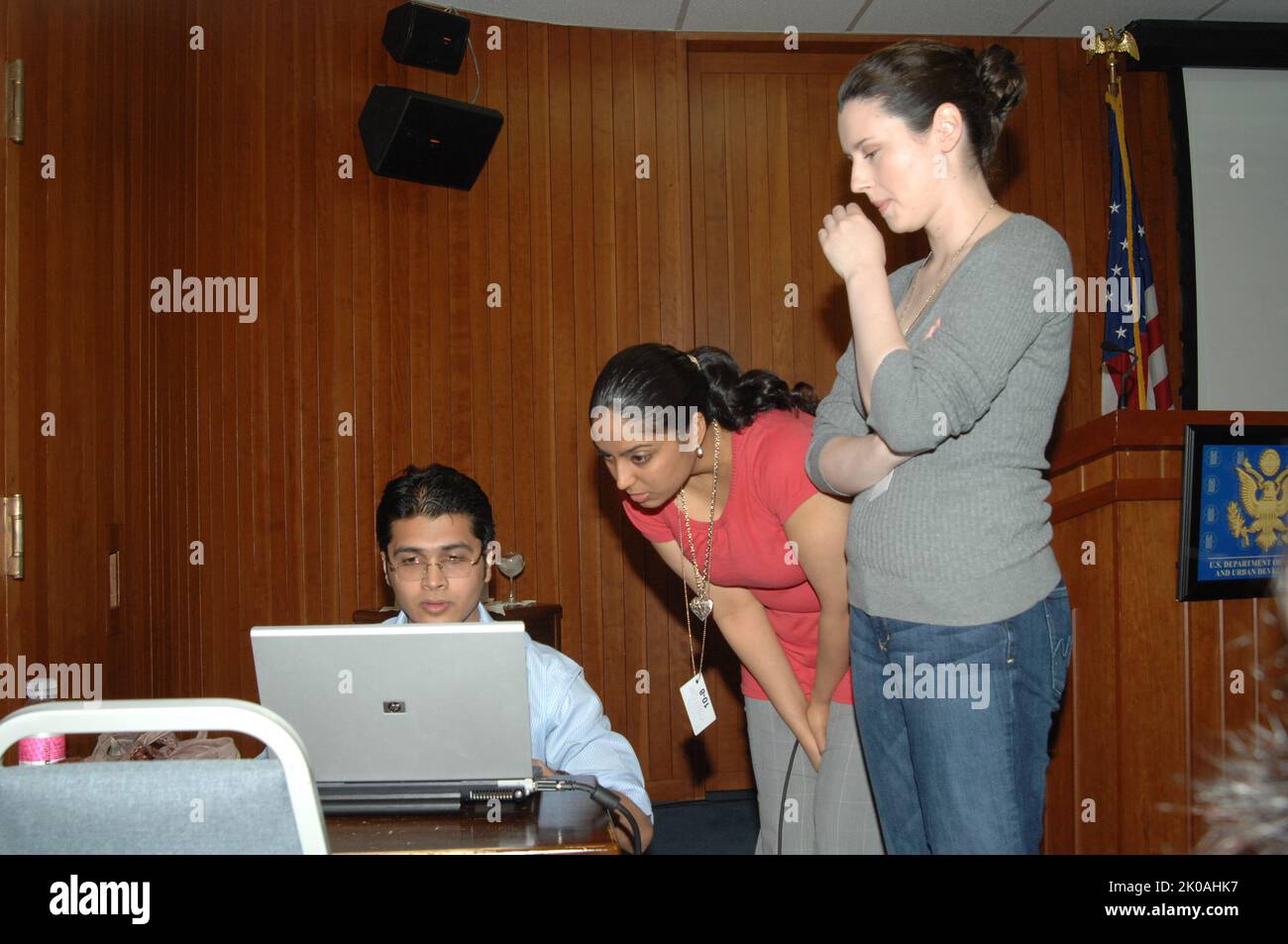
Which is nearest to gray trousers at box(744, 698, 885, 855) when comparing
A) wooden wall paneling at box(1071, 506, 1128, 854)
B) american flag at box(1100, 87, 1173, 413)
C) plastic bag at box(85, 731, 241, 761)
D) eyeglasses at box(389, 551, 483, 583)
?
wooden wall paneling at box(1071, 506, 1128, 854)

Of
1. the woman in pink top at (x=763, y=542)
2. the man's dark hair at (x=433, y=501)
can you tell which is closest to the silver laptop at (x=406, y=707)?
the woman in pink top at (x=763, y=542)

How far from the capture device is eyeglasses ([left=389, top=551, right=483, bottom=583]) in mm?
2117

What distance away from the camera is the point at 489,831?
1277mm

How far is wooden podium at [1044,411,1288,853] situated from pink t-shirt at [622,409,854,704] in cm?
57

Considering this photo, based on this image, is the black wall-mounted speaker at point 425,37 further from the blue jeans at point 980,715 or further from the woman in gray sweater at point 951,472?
the blue jeans at point 980,715

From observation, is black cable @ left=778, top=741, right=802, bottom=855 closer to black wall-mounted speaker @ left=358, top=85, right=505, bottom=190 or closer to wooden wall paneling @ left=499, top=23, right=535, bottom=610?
wooden wall paneling @ left=499, top=23, right=535, bottom=610

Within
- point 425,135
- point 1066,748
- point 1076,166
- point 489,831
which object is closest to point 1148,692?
point 1066,748

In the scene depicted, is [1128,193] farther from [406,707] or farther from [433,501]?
[406,707]

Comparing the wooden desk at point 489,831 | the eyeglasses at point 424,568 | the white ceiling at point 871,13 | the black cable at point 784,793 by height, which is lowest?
the black cable at point 784,793

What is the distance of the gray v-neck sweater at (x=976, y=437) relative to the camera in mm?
1240

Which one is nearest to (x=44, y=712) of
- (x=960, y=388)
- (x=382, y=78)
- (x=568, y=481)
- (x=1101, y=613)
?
(x=960, y=388)

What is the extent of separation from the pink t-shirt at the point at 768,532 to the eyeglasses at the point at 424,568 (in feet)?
1.27

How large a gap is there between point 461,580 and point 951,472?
1168 millimetres
